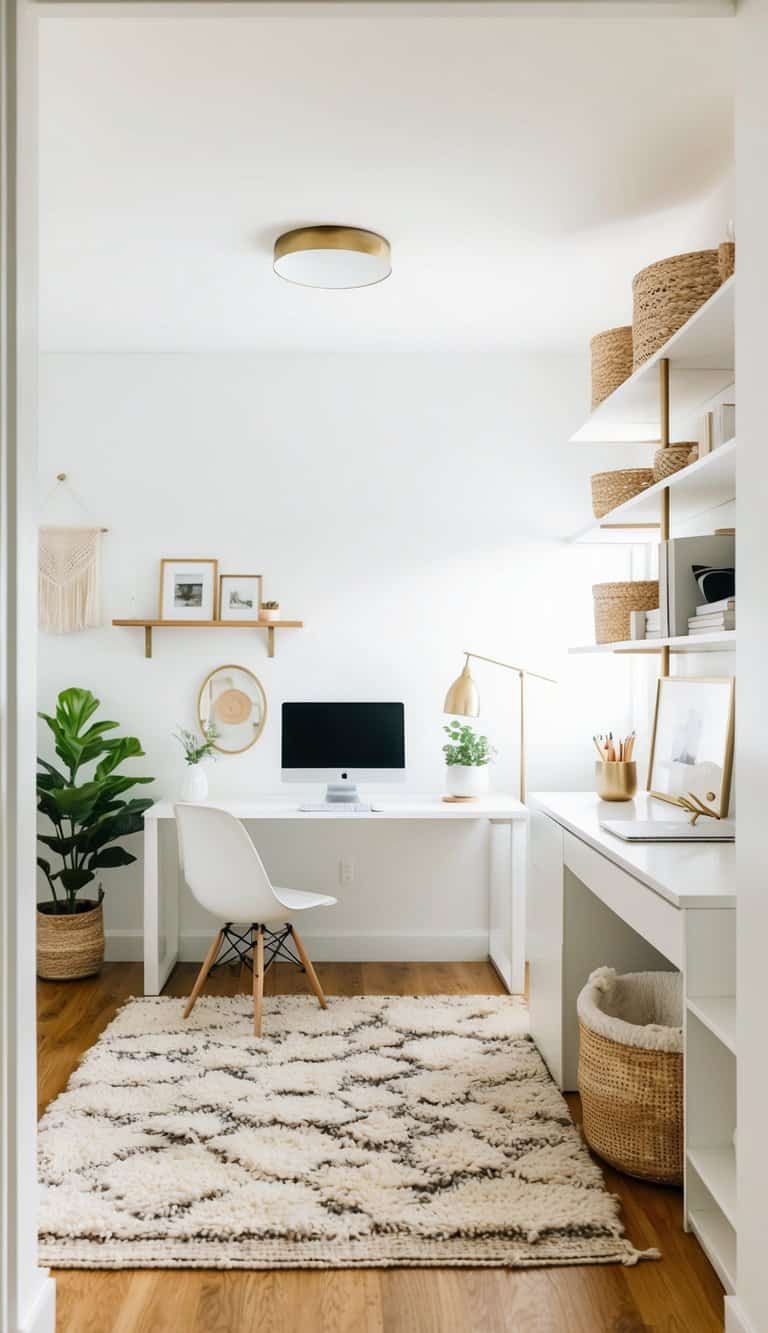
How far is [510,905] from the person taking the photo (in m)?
4.03

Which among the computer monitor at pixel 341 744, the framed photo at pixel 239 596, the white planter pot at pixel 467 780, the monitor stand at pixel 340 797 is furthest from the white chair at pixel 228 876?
the framed photo at pixel 239 596

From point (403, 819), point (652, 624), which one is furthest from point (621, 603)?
point (403, 819)

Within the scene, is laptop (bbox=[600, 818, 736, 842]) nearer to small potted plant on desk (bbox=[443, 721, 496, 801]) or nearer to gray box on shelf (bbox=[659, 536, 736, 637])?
gray box on shelf (bbox=[659, 536, 736, 637])

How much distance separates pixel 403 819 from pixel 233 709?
3.12ft

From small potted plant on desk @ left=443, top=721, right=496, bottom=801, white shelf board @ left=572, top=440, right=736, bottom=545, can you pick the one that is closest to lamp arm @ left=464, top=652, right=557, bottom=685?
small potted plant on desk @ left=443, top=721, right=496, bottom=801

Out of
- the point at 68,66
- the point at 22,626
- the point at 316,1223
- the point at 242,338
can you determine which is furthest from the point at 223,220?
the point at 316,1223

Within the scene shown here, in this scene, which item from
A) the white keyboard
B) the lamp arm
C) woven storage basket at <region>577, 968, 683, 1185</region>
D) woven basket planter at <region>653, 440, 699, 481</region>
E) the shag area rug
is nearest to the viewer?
the shag area rug

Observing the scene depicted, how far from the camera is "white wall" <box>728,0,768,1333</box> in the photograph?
68.0 inches

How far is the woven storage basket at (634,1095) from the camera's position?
7.95 feet

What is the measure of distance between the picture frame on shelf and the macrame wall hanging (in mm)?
559

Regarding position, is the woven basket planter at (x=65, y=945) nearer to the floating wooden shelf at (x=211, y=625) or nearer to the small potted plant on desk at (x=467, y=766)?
the floating wooden shelf at (x=211, y=625)

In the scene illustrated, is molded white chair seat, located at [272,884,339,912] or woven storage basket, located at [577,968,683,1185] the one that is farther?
molded white chair seat, located at [272,884,339,912]

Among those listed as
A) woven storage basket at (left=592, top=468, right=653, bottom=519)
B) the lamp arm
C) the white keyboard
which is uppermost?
woven storage basket at (left=592, top=468, right=653, bottom=519)

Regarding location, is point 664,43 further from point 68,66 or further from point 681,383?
point 68,66
